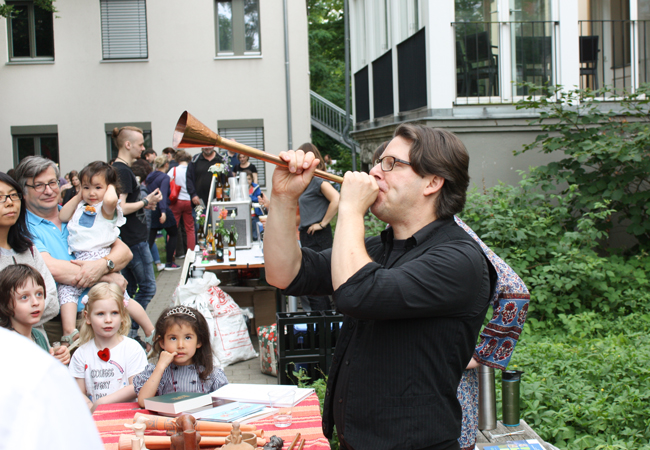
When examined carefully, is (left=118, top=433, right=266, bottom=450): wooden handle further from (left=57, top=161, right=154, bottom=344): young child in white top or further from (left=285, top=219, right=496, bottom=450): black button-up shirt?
(left=57, top=161, right=154, bottom=344): young child in white top

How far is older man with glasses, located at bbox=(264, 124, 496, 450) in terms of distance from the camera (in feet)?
5.28

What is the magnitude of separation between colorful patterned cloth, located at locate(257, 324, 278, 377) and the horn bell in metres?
3.67

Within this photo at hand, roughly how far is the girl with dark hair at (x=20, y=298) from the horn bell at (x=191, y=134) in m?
1.77

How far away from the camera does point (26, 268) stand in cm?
316

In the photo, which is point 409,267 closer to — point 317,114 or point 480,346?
point 480,346

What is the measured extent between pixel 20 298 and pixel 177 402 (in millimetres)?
1104

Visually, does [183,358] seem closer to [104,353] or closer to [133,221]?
[104,353]

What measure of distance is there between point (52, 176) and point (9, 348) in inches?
147

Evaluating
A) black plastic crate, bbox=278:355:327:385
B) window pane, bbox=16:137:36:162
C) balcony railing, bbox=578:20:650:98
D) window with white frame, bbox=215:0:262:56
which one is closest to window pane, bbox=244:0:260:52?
window with white frame, bbox=215:0:262:56

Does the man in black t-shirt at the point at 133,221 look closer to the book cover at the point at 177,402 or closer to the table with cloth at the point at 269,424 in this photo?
the table with cloth at the point at 269,424

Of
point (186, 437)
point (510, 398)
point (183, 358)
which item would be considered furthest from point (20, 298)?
point (510, 398)

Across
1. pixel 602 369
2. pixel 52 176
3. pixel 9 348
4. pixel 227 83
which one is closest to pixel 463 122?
pixel 602 369

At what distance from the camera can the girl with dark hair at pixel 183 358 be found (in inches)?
121

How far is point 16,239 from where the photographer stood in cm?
333
